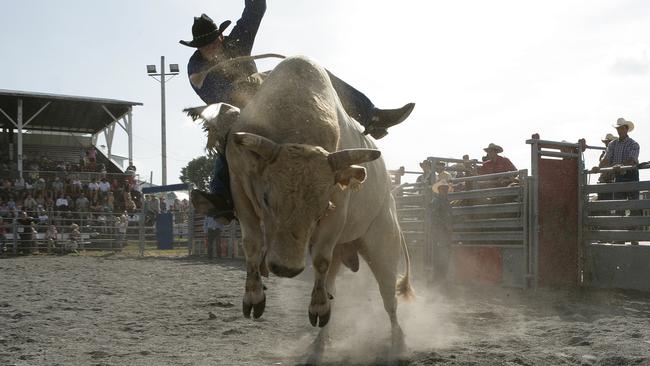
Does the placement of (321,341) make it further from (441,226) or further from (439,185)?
(441,226)

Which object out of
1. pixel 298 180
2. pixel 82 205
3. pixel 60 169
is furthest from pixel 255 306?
pixel 60 169

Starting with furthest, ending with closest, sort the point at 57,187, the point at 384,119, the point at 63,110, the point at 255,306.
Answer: the point at 63,110
the point at 57,187
the point at 384,119
the point at 255,306

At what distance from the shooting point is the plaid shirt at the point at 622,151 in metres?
8.80

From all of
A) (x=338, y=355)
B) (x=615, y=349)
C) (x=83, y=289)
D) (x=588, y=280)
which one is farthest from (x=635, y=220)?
(x=83, y=289)

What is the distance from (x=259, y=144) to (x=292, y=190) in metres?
0.33

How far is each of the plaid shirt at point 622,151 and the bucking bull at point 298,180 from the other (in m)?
5.21

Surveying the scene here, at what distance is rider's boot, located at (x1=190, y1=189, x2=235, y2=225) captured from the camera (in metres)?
4.54

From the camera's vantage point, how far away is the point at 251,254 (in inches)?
162

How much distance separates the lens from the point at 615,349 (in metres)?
4.47

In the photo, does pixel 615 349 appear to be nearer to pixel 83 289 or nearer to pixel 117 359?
pixel 117 359

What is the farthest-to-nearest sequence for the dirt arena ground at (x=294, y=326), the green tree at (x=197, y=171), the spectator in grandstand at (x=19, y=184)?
the green tree at (x=197, y=171)
the spectator in grandstand at (x=19, y=184)
the dirt arena ground at (x=294, y=326)

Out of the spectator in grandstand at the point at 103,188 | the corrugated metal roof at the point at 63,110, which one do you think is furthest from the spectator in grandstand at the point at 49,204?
the corrugated metal roof at the point at 63,110

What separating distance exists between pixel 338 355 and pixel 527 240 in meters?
5.16

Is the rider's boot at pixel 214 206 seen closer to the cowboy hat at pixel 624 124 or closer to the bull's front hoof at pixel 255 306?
the bull's front hoof at pixel 255 306
